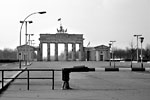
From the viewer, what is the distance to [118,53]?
488 ft

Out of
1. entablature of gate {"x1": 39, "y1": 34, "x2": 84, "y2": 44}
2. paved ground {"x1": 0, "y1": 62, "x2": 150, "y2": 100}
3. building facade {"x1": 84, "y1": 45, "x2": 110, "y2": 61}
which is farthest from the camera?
building facade {"x1": 84, "y1": 45, "x2": 110, "y2": 61}

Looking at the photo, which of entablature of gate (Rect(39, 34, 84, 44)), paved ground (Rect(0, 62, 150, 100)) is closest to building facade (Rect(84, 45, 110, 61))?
entablature of gate (Rect(39, 34, 84, 44))

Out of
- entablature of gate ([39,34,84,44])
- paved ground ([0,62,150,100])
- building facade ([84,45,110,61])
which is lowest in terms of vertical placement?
paved ground ([0,62,150,100])

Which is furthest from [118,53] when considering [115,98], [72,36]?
[115,98]

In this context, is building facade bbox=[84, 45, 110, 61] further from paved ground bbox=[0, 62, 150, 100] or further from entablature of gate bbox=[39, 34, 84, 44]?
paved ground bbox=[0, 62, 150, 100]

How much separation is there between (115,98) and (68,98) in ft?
5.60

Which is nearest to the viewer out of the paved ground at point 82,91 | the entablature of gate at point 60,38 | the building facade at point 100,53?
the paved ground at point 82,91

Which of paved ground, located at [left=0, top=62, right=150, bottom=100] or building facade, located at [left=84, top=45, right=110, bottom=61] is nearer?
paved ground, located at [left=0, top=62, right=150, bottom=100]

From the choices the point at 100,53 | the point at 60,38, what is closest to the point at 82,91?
the point at 60,38

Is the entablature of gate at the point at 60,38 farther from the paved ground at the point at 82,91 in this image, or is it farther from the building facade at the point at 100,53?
the paved ground at the point at 82,91

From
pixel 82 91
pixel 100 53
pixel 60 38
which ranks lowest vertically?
pixel 82 91

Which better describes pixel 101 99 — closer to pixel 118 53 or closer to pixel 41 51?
pixel 41 51

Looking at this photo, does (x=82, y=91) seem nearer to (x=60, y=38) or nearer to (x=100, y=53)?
(x=60, y=38)

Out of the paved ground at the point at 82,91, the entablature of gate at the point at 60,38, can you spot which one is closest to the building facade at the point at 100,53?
the entablature of gate at the point at 60,38
